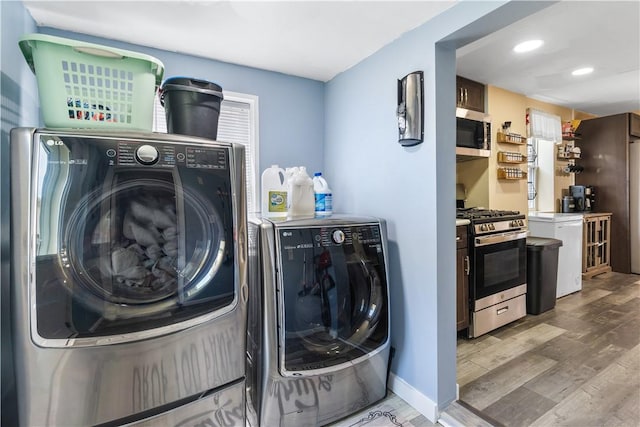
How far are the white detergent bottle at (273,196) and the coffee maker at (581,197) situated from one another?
4638mm

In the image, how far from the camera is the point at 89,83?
1.23m

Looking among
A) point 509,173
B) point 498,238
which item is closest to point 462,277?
point 498,238

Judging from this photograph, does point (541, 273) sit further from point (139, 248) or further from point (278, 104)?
point (139, 248)

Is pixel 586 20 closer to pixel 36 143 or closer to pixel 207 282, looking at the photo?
pixel 207 282

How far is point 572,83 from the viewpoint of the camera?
337cm

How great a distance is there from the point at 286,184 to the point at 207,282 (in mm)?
1010

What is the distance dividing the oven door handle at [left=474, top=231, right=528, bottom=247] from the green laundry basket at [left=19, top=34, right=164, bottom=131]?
2.46m

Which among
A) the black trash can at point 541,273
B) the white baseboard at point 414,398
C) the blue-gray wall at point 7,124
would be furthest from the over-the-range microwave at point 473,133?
the blue-gray wall at point 7,124

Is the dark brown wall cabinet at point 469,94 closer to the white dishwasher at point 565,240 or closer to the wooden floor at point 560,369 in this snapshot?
the white dishwasher at point 565,240

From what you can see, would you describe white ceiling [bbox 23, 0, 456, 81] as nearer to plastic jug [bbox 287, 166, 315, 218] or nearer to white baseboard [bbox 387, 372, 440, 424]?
plastic jug [bbox 287, 166, 315, 218]

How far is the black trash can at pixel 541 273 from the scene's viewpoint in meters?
3.10

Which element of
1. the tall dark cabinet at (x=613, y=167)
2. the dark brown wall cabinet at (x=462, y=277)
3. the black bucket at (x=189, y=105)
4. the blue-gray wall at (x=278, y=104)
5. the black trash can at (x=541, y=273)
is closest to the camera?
the black bucket at (x=189, y=105)

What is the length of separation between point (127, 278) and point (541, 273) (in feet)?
11.5

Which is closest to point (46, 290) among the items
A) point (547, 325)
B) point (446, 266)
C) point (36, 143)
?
point (36, 143)
